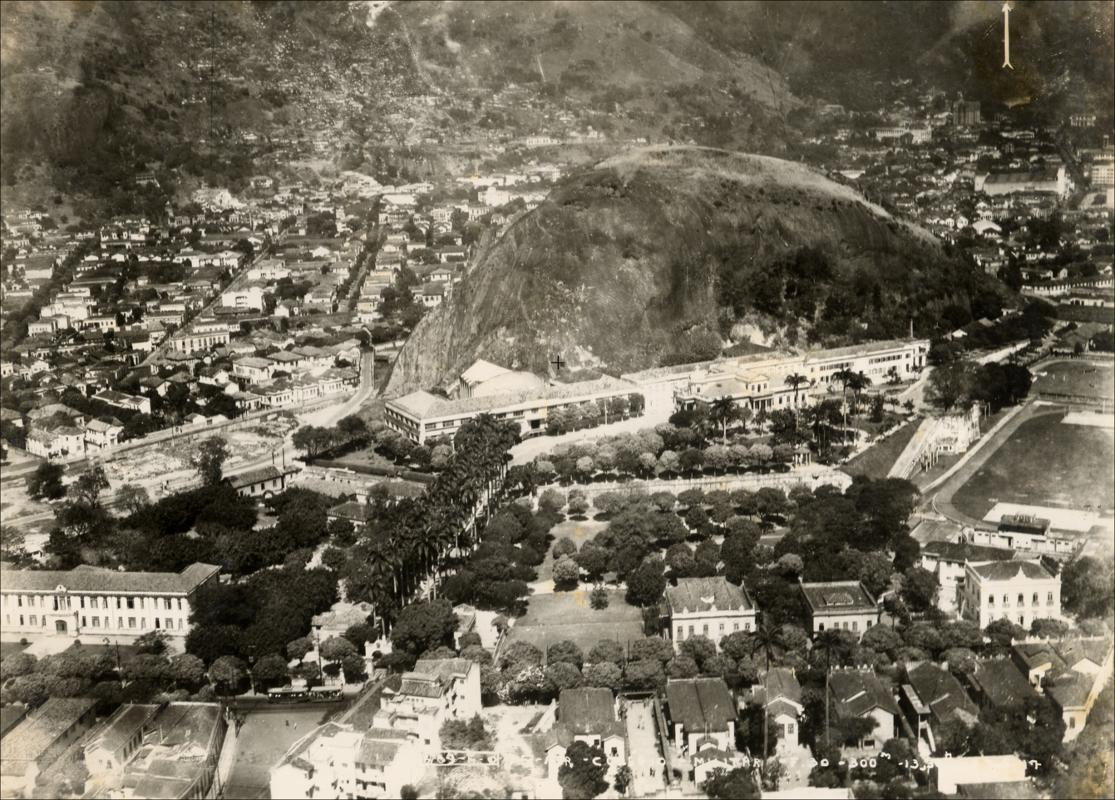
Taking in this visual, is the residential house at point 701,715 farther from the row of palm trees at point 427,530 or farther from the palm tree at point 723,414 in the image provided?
the palm tree at point 723,414

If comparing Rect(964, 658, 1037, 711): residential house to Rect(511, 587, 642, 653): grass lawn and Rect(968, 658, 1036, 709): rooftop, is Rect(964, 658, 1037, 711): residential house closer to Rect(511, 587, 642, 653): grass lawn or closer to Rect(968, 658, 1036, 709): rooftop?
Rect(968, 658, 1036, 709): rooftop

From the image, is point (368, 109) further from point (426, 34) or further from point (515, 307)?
point (515, 307)

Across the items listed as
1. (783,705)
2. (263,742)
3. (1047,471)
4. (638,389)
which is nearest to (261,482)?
(638,389)

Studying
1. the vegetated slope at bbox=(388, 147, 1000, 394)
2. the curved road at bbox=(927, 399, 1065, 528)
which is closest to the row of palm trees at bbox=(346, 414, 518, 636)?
the vegetated slope at bbox=(388, 147, 1000, 394)

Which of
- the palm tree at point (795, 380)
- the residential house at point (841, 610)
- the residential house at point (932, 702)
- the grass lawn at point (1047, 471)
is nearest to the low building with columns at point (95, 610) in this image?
the residential house at point (841, 610)

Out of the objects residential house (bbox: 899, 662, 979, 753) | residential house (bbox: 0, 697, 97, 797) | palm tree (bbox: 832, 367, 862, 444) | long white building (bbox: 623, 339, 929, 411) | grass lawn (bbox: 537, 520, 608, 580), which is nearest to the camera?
residential house (bbox: 0, 697, 97, 797)

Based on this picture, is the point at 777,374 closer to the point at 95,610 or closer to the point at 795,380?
the point at 795,380
